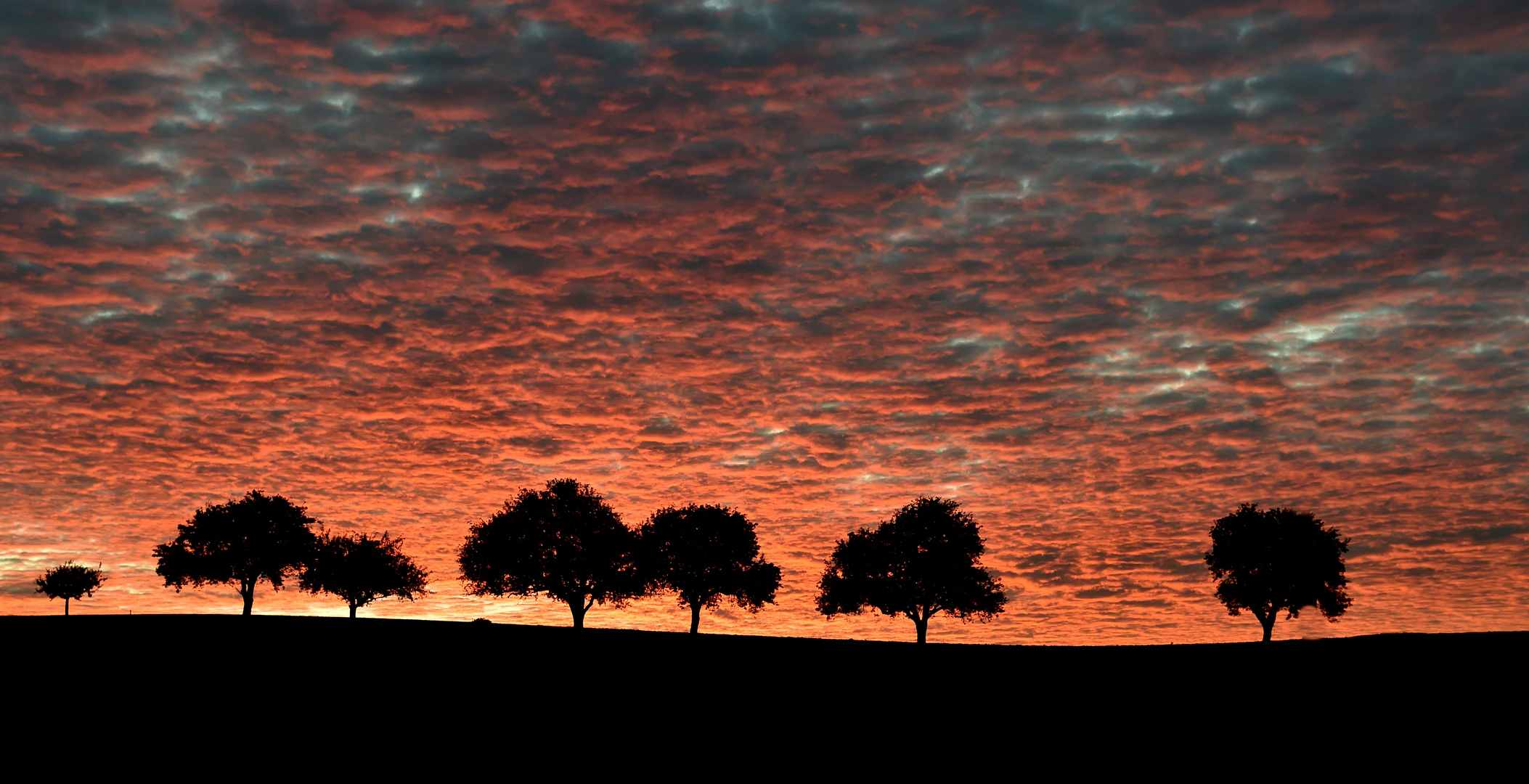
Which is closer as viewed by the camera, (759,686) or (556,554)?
(759,686)

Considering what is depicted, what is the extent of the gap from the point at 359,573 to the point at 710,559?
4618 centimetres

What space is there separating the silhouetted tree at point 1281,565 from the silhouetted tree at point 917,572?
21.3m

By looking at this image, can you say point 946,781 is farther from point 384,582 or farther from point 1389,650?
point 384,582

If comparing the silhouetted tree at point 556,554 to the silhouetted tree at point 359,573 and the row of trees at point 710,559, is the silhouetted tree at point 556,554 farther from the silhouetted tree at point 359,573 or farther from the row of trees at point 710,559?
the silhouetted tree at point 359,573

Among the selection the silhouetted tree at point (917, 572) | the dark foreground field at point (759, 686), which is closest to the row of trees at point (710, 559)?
the silhouetted tree at point (917, 572)

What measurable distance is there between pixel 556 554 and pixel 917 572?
32.8 metres

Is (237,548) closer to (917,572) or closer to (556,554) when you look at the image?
(556,554)

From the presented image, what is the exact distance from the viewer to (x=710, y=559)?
9200cm

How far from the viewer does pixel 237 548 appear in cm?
9556

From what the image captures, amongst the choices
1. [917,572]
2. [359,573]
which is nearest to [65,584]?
[359,573]

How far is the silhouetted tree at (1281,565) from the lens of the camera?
280 ft

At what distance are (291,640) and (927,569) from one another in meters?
53.7

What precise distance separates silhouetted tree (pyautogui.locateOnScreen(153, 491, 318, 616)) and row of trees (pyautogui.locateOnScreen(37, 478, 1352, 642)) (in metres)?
0.10

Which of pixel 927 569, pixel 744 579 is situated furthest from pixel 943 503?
pixel 744 579
